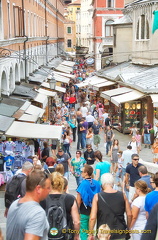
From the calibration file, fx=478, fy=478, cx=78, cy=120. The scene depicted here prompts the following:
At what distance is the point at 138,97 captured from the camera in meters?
22.1

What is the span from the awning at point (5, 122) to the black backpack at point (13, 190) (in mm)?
5640

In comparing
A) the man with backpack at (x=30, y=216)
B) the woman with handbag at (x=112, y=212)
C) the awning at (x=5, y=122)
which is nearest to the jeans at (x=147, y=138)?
the awning at (x=5, y=122)

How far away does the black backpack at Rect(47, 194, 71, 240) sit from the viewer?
6086 mm

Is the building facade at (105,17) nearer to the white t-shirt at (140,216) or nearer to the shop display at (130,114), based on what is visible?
the shop display at (130,114)

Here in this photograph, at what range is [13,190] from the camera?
7.82m

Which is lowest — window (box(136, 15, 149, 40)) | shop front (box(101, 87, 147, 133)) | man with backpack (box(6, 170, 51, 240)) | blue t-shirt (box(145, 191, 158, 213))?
shop front (box(101, 87, 147, 133))

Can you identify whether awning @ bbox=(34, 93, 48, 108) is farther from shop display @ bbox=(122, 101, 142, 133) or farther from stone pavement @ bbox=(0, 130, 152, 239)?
shop display @ bbox=(122, 101, 142, 133)

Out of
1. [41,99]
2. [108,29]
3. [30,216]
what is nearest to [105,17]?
[108,29]

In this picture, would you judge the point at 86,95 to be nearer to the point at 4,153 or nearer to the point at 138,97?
the point at 138,97

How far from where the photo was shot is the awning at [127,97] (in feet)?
73.1

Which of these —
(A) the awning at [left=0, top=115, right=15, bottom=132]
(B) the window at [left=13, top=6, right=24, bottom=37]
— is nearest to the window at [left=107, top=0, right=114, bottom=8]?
(B) the window at [left=13, top=6, right=24, bottom=37]

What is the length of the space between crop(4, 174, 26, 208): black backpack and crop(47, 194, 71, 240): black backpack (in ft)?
5.41

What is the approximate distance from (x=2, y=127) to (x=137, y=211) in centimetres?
749

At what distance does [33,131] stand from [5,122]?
2.95 ft
